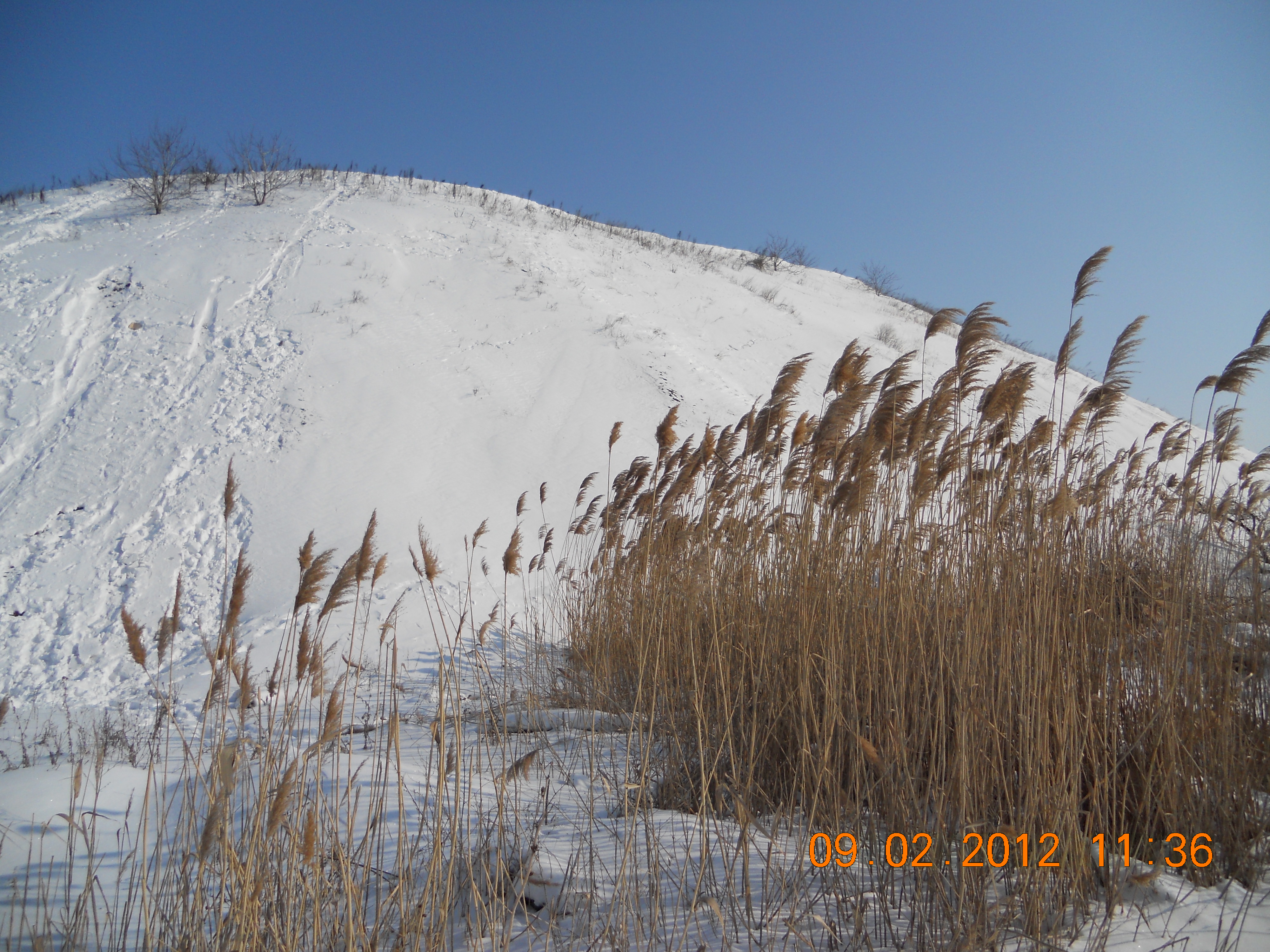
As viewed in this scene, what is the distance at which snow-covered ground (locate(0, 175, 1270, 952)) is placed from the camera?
5.13 meters

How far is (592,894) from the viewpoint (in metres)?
1.60

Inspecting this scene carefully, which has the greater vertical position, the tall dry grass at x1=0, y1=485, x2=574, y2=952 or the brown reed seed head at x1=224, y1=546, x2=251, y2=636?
the brown reed seed head at x1=224, y1=546, x2=251, y2=636

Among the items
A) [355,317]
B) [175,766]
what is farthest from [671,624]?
[355,317]

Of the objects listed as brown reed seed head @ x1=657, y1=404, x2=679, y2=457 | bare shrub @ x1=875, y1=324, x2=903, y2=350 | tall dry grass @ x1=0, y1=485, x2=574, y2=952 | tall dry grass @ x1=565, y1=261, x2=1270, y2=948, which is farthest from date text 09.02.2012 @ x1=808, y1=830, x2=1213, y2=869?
bare shrub @ x1=875, y1=324, x2=903, y2=350

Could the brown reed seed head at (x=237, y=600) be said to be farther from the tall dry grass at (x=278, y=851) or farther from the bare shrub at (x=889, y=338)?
the bare shrub at (x=889, y=338)

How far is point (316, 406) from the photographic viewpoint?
10000 mm

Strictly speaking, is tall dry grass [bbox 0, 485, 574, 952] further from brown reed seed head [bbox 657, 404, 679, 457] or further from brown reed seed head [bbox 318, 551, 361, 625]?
brown reed seed head [bbox 657, 404, 679, 457]

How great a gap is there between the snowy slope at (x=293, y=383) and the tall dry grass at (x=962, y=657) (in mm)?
4769

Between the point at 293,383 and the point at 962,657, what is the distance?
11047mm

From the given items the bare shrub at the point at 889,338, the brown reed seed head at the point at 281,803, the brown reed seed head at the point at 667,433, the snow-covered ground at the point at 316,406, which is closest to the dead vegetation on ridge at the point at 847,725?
the brown reed seed head at the point at 281,803

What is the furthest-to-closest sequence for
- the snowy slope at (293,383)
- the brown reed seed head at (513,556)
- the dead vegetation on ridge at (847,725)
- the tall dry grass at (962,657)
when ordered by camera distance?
1. the snowy slope at (293,383)
2. the brown reed seed head at (513,556)
3. the tall dry grass at (962,657)
4. the dead vegetation on ridge at (847,725)

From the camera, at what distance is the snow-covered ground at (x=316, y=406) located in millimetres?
5133

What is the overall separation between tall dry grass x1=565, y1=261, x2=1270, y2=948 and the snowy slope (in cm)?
477

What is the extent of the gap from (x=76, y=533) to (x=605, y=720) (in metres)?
7.82
